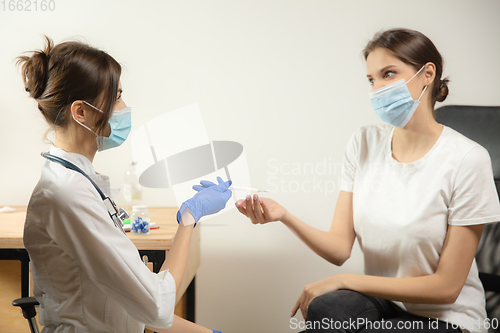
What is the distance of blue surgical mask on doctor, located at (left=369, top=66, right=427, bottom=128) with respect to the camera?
48.6 inches

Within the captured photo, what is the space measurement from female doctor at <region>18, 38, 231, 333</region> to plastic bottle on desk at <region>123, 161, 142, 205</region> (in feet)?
3.28

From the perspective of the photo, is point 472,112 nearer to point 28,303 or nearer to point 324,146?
point 324,146

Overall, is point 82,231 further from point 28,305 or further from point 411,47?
point 411,47

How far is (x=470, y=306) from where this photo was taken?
1.11m

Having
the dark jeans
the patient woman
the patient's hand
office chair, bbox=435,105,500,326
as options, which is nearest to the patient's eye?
the patient woman

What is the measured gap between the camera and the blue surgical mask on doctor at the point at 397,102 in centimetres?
123

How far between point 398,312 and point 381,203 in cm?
35

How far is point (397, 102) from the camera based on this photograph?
4.08ft

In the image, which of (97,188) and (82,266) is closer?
(82,266)

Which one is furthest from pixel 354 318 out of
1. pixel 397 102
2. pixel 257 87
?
pixel 257 87

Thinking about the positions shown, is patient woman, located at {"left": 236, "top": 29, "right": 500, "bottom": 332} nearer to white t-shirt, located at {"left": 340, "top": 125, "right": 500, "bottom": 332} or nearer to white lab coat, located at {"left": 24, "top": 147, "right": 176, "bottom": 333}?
white t-shirt, located at {"left": 340, "top": 125, "right": 500, "bottom": 332}

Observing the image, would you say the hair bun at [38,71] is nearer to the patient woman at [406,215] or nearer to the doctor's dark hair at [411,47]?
the patient woman at [406,215]

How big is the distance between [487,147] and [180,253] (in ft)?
3.72

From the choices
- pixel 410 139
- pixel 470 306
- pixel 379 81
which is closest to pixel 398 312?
pixel 470 306
